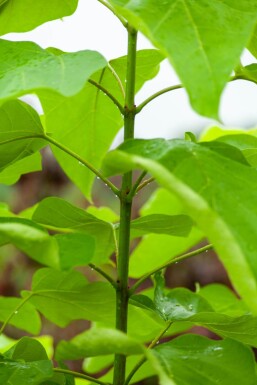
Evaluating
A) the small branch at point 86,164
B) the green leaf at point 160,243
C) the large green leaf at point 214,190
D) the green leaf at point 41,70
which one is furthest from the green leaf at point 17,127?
the green leaf at point 160,243

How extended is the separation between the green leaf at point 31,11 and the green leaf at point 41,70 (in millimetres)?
194

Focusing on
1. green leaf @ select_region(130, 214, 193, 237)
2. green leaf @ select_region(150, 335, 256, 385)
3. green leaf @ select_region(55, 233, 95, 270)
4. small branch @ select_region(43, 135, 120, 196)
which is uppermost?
small branch @ select_region(43, 135, 120, 196)

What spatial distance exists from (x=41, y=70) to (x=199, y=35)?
16cm

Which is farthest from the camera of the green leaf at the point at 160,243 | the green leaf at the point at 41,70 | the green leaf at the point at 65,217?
the green leaf at the point at 160,243

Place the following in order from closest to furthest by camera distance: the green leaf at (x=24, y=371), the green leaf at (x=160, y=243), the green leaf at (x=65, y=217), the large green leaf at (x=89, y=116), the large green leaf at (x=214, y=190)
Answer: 1. the large green leaf at (x=214, y=190)
2. the green leaf at (x=24, y=371)
3. the green leaf at (x=65, y=217)
4. the large green leaf at (x=89, y=116)
5. the green leaf at (x=160, y=243)

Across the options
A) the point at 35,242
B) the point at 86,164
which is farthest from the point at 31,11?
the point at 35,242

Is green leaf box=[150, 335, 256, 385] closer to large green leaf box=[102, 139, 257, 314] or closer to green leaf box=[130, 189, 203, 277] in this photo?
large green leaf box=[102, 139, 257, 314]

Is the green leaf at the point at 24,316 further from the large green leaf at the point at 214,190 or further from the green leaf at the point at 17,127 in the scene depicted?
the large green leaf at the point at 214,190

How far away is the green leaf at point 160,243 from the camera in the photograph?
1.41 m

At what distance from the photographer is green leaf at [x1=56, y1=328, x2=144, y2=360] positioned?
64 centimetres

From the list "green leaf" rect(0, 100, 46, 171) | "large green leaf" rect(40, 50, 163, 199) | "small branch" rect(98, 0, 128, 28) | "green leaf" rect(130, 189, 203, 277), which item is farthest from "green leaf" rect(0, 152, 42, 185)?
"green leaf" rect(130, 189, 203, 277)

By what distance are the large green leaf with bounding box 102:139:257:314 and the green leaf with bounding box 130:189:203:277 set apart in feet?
2.25

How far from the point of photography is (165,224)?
0.94 metres

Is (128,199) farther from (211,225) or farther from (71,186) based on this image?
(71,186)
